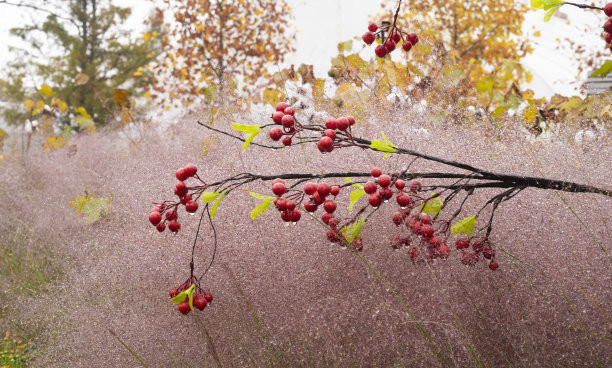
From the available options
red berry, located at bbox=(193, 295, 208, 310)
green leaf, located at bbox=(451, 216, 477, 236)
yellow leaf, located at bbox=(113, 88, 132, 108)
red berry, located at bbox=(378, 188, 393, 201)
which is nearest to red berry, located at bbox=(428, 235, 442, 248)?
green leaf, located at bbox=(451, 216, 477, 236)

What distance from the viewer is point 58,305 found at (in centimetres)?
172

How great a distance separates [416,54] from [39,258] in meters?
2.19

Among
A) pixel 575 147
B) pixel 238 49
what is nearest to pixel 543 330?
pixel 575 147

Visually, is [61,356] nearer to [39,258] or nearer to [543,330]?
[39,258]

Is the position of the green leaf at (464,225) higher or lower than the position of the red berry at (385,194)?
lower

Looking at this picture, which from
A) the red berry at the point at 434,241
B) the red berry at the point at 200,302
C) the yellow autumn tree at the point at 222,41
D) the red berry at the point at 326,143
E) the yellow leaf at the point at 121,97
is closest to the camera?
the red berry at the point at 326,143

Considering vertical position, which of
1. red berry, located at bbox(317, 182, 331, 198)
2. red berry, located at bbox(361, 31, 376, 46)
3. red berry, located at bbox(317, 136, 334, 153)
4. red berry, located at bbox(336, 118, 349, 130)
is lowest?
red berry, located at bbox(317, 182, 331, 198)

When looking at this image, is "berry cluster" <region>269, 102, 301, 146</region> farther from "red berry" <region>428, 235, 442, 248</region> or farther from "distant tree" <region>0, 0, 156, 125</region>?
"distant tree" <region>0, 0, 156, 125</region>

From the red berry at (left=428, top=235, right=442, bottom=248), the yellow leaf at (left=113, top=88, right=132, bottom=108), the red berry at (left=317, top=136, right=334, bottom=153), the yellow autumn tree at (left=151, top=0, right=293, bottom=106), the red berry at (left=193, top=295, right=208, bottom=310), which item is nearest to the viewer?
the red berry at (left=317, top=136, right=334, bottom=153)

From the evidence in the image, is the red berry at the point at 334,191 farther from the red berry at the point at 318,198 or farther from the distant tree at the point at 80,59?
the distant tree at the point at 80,59

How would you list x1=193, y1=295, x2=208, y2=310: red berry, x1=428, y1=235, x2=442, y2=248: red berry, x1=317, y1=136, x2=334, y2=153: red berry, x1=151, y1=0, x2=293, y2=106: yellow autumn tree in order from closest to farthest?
x1=317, y1=136, x2=334, y2=153: red berry → x1=428, y1=235, x2=442, y2=248: red berry → x1=193, y1=295, x2=208, y2=310: red berry → x1=151, y1=0, x2=293, y2=106: yellow autumn tree

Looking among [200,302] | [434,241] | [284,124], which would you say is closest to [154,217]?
[200,302]

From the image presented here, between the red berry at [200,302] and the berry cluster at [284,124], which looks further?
the red berry at [200,302]

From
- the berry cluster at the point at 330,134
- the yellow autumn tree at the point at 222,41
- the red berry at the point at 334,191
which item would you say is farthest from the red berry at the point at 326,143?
the yellow autumn tree at the point at 222,41
